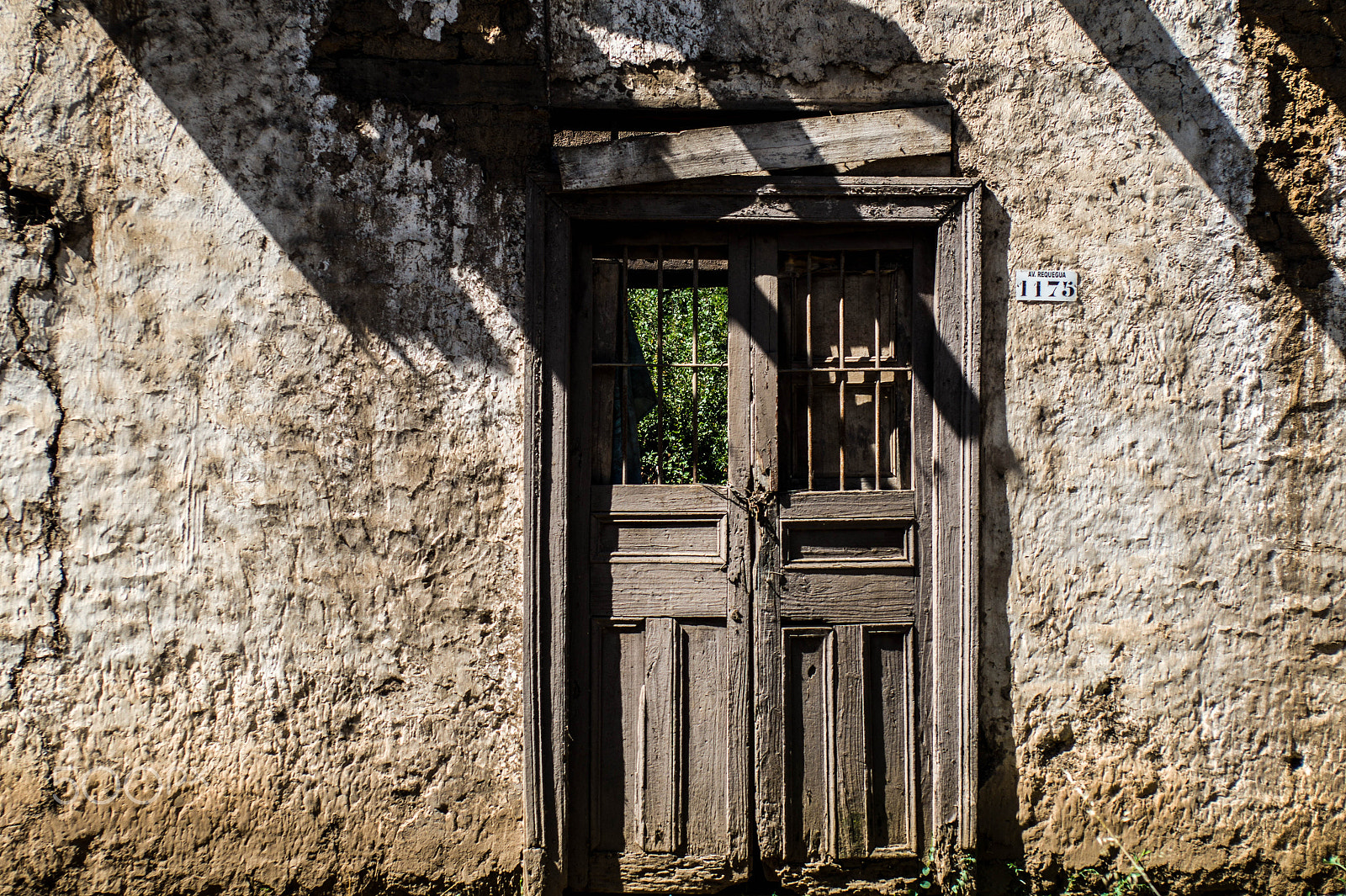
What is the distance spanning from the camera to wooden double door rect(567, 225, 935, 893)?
8.29 ft

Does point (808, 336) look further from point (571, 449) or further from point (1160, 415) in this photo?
point (1160, 415)

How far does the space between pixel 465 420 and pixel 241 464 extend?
30.3 inches

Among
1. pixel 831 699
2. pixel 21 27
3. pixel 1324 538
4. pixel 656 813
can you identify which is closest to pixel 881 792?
pixel 831 699

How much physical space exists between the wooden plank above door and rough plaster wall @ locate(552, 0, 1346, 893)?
0.14 meters

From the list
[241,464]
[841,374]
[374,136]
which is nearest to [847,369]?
[841,374]

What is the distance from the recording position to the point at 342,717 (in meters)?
2.43

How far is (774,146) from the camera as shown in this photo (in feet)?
8.11

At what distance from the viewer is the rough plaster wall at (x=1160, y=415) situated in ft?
8.17

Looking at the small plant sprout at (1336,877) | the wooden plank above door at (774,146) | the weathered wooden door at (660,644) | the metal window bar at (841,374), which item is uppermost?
the wooden plank above door at (774,146)

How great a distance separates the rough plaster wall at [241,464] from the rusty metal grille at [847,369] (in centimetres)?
102

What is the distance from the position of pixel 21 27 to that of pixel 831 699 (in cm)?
362

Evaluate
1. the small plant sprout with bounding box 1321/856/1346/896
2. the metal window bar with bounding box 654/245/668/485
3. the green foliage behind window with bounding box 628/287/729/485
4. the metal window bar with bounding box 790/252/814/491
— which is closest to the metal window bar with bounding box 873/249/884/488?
the metal window bar with bounding box 790/252/814/491

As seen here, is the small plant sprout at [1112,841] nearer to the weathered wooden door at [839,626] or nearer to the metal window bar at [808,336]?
the weathered wooden door at [839,626]

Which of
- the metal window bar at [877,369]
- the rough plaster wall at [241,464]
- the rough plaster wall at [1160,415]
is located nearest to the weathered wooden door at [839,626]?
the metal window bar at [877,369]
